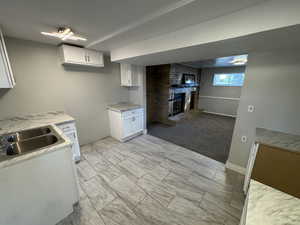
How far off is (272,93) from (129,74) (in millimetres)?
2973

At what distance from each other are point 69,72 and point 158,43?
6.86ft

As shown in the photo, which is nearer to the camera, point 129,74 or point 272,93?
point 272,93

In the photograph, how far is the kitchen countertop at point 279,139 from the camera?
143 cm

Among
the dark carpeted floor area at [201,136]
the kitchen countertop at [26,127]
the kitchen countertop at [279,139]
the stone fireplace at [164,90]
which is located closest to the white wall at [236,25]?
the kitchen countertop at [279,139]

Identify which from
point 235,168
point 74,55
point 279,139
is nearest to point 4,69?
point 74,55

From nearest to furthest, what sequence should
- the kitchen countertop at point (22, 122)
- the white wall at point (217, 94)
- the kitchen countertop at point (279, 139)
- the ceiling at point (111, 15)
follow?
the ceiling at point (111, 15), the kitchen countertop at point (279, 139), the kitchen countertop at point (22, 122), the white wall at point (217, 94)

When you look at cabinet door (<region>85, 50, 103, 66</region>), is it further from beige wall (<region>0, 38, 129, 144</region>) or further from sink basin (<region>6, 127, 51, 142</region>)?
sink basin (<region>6, 127, 51, 142</region>)

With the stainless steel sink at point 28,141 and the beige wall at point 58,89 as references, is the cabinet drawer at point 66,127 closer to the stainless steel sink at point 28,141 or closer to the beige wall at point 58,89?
the stainless steel sink at point 28,141

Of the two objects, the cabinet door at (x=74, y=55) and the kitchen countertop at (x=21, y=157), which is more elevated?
the cabinet door at (x=74, y=55)

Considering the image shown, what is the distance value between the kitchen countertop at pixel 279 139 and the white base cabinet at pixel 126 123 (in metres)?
2.65

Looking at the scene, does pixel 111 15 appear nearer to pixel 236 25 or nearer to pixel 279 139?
pixel 236 25

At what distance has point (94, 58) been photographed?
109 inches

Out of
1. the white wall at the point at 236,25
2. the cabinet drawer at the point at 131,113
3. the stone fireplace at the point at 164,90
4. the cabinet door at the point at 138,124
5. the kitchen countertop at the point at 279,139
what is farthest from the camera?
the stone fireplace at the point at 164,90

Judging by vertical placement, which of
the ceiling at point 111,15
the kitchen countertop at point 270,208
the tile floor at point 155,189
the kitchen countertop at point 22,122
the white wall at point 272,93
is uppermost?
the ceiling at point 111,15
